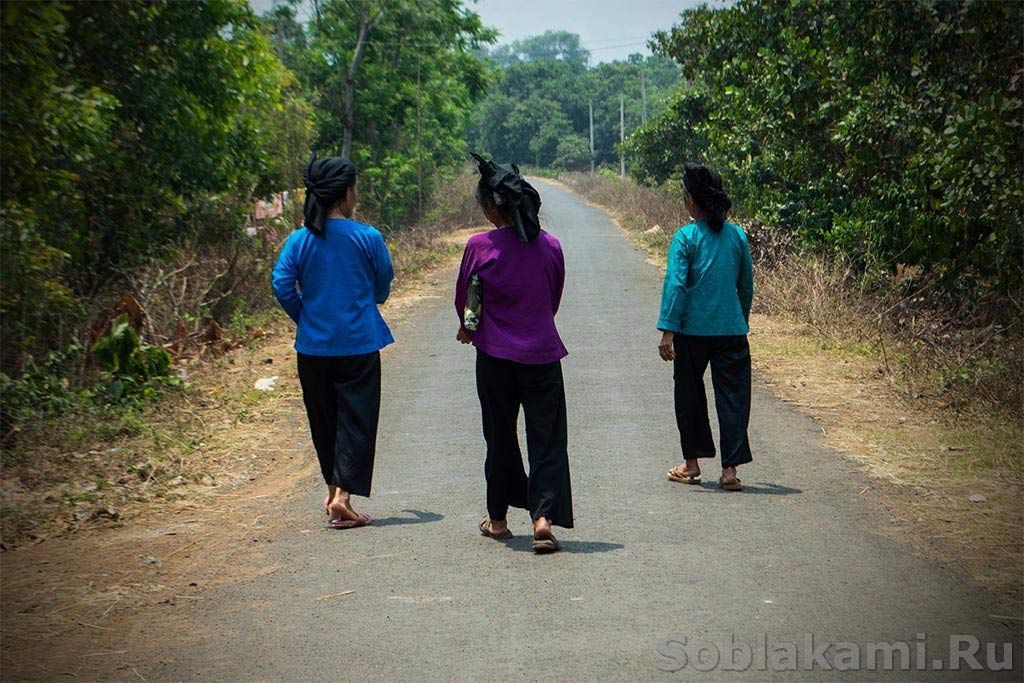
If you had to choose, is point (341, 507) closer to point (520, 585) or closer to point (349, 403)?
point (349, 403)

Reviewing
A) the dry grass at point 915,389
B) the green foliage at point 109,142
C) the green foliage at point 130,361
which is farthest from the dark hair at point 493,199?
the green foliage at point 130,361

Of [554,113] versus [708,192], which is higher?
[554,113]

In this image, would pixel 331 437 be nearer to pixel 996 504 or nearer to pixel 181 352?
pixel 996 504

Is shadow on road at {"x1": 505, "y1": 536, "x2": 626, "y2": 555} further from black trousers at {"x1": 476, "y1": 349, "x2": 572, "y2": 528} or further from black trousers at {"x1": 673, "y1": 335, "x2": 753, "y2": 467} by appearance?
black trousers at {"x1": 673, "y1": 335, "x2": 753, "y2": 467}

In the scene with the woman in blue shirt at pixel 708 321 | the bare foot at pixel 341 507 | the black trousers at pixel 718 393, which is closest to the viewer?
the bare foot at pixel 341 507

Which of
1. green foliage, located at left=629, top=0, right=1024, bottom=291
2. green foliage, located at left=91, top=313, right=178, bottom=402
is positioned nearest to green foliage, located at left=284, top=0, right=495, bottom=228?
green foliage, located at left=629, top=0, right=1024, bottom=291

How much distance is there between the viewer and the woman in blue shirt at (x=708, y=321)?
22.6ft

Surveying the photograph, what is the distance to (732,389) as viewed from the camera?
7.03m

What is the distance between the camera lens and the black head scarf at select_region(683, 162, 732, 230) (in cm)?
677

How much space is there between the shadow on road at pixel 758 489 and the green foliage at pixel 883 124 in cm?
358

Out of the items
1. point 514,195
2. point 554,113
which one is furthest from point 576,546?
point 554,113

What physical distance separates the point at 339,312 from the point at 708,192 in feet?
7.52

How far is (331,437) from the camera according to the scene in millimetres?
6457

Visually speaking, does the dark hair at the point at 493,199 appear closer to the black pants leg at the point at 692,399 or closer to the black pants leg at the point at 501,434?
the black pants leg at the point at 501,434
